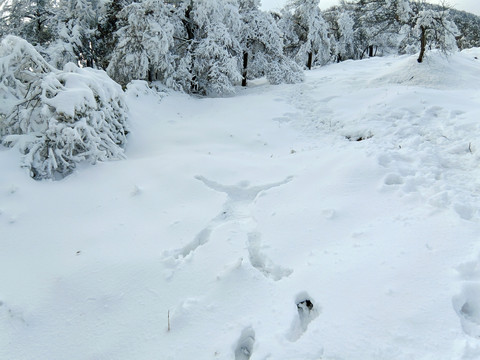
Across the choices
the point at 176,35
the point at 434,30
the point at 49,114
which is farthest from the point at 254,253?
the point at 176,35

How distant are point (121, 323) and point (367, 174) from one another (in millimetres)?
4157

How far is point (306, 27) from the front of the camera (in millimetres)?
24000

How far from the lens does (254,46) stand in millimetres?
16188

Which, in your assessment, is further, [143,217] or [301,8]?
[301,8]

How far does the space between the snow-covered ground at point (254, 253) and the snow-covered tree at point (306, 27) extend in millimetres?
18109

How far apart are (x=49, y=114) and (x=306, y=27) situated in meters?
22.2

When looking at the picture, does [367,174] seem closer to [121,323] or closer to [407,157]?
[407,157]

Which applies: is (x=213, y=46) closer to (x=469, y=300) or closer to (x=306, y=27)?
(x=469, y=300)

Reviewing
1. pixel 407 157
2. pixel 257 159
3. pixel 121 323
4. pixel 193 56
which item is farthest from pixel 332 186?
pixel 193 56

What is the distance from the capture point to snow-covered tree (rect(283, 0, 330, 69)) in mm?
22891

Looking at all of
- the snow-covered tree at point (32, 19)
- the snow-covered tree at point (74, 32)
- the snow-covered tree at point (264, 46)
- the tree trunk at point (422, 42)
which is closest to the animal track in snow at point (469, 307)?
the tree trunk at point (422, 42)

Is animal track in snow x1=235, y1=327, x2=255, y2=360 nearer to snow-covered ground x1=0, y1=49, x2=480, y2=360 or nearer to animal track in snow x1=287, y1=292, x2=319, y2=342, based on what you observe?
snow-covered ground x1=0, y1=49, x2=480, y2=360

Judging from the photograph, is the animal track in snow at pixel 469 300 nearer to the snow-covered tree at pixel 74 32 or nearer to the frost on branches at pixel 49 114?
the frost on branches at pixel 49 114

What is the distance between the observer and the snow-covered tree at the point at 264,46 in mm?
15375
